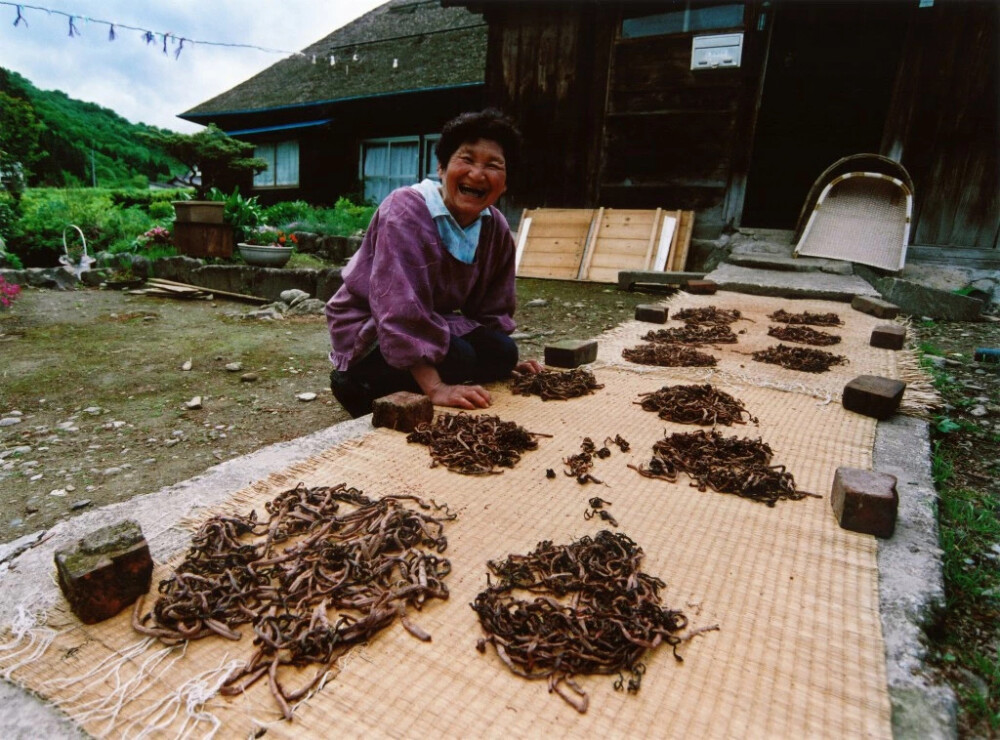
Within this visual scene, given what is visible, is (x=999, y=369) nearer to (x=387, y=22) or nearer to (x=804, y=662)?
(x=804, y=662)

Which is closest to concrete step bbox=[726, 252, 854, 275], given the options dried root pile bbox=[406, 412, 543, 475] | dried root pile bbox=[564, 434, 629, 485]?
dried root pile bbox=[564, 434, 629, 485]

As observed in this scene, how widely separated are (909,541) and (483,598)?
133 cm

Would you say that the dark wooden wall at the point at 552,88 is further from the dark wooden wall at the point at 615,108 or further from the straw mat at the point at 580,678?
the straw mat at the point at 580,678

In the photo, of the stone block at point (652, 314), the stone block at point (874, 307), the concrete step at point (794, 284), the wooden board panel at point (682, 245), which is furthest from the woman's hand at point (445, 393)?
the wooden board panel at point (682, 245)

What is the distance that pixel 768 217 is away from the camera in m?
Result: 11.3

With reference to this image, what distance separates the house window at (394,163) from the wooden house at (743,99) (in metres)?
3.63

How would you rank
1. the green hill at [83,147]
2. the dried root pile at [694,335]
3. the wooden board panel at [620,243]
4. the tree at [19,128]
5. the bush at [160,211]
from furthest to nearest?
1. the green hill at [83,147]
2. the tree at [19,128]
3. the bush at [160,211]
4. the wooden board panel at [620,243]
5. the dried root pile at [694,335]

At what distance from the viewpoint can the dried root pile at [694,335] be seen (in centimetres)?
442

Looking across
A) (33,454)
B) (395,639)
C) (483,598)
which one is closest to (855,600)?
(483,598)

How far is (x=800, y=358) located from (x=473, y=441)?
8.45 ft

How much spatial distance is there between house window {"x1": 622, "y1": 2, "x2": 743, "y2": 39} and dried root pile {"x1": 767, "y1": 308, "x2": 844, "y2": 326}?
17.3 feet

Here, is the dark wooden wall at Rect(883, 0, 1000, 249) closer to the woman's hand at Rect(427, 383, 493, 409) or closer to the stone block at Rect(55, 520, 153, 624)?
the woman's hand at Rect(427, 383, 493, 409)

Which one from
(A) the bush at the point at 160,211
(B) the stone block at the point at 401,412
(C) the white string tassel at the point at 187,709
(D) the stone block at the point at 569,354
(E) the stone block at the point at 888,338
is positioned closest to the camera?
(C) the white string tassel at the point at 187,709

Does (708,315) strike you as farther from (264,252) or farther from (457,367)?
(264,252)
